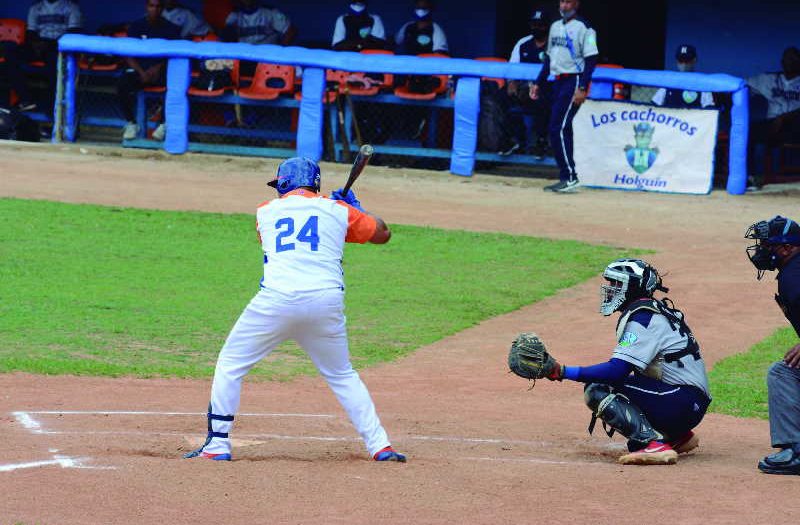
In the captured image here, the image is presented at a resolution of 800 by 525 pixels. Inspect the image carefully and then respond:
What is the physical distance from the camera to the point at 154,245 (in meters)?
13.3

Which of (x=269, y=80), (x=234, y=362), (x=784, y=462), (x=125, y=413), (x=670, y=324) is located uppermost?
(x=269, y=80)

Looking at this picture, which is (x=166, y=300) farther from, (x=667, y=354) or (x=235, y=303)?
(x=667, y=354)

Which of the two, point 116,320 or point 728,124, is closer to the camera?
point 116,320

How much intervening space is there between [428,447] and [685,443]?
1359 mm

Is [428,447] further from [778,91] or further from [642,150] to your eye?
[778,91]

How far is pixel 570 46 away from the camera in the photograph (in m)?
15.4

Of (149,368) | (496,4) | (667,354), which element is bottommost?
(149,368)

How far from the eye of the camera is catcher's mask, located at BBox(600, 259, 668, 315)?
270 inches

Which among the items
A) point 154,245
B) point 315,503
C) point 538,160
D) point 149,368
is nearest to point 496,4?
point 538,160

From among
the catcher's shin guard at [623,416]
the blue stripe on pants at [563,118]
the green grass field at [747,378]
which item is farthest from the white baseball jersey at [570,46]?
the catcher's shin guard at [623,416]

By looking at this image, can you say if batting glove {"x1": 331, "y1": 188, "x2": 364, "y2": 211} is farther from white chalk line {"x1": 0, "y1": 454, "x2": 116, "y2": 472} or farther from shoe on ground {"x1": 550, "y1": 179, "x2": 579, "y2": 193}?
shoe on ground {"x1": 550, "y1": 179, "x2": 579, "y2": 193}

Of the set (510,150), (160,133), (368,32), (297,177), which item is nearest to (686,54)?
(510,150)

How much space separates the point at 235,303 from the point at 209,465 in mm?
4972

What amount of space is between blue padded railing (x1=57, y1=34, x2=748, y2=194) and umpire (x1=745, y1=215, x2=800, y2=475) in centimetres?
961
